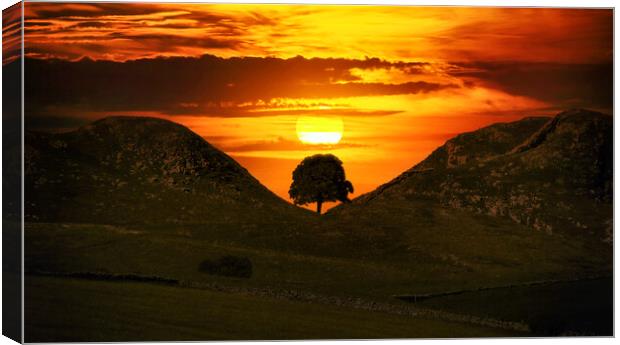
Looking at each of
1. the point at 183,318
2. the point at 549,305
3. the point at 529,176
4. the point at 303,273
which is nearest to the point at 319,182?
the point at 303,273

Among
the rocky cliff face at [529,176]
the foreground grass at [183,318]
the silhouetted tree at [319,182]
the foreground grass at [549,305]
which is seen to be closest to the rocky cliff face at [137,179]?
the silhouetted tree at [319,182]

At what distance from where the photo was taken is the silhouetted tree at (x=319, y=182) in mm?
26156

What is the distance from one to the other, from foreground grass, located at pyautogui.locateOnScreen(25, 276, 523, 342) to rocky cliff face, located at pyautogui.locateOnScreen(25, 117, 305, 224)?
157 cm

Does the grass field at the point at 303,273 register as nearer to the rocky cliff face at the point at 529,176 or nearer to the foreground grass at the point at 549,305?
the foreground grass at the point at 549,305

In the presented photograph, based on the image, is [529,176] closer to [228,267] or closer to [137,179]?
[228,267]

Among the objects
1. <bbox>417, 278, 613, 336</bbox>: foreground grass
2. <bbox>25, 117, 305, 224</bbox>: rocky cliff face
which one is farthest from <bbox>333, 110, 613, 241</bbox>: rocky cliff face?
<bbox>25, 117, 305, 224</bbox>: rocky cliff face

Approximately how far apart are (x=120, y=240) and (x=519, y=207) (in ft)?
28.5

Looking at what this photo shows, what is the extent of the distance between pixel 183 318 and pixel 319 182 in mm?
4009

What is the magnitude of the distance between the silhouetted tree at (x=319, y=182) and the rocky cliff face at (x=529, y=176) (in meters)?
0.39

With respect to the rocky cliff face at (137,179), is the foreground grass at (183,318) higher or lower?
lower

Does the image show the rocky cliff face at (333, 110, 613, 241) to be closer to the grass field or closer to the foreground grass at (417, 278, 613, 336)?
the grass field

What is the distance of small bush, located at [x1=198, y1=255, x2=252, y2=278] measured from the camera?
2570cm

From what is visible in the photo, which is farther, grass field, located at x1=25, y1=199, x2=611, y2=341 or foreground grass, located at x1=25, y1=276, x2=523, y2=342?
grass field, located at x1=25, y1=199, x2=611, y2=341

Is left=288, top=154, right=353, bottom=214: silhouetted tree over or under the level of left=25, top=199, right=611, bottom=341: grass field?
over
